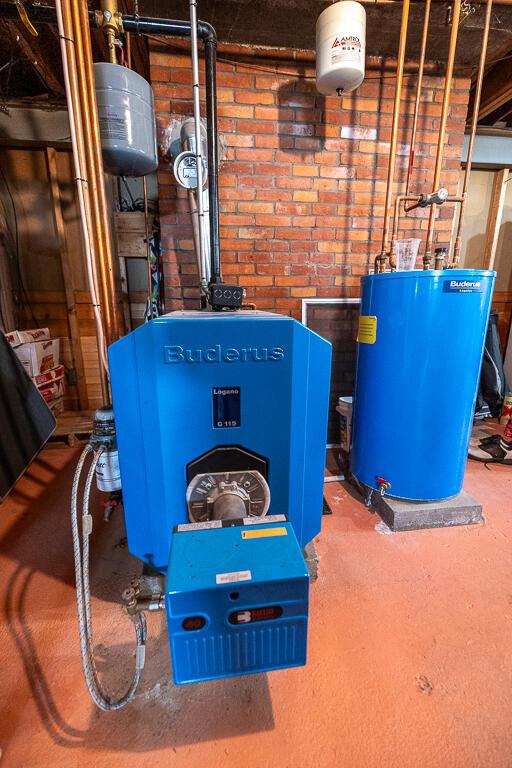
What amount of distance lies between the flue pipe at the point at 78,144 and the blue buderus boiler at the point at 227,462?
1.82 ft

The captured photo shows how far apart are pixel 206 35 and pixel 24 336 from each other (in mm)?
2147

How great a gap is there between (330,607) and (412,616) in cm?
28

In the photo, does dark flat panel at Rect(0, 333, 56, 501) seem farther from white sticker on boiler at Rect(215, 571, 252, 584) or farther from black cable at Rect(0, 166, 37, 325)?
white sticker on boiler at Rect(215, 571, 252, 584)

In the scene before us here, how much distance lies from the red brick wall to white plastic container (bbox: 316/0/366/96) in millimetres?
392

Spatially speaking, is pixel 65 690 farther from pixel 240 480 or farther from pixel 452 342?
pixel 452 342

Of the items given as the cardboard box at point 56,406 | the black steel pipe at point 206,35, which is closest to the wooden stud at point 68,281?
the cardboard box at point 56,406

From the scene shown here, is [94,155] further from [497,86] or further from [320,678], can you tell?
[497,86]

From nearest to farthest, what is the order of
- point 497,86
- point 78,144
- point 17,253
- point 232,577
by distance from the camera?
point 232,577
point 78,144
point 497,86
point 17,253

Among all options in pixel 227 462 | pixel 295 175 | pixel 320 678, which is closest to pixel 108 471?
pixel 227 462

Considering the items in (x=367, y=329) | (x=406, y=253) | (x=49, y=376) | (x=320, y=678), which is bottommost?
(x=320, y=678)

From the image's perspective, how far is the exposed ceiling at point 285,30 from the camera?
154 cm

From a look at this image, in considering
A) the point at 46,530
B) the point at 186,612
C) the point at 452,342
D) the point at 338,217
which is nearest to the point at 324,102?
the point at 338,217

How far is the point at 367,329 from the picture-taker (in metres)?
1.59

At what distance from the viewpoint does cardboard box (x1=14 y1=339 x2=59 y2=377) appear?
2426mm
